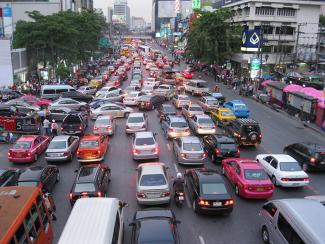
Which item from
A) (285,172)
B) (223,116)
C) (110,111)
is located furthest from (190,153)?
(110,111)

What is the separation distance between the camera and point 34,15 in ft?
190

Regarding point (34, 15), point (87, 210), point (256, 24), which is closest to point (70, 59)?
point (34, 15)

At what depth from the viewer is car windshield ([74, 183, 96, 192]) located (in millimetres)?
15820

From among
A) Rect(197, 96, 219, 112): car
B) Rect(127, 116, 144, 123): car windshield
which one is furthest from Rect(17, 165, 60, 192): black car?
Rect(197, 96, 219, 112): car

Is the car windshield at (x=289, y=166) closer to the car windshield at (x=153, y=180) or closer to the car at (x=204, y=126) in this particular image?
the car windshield at (x=153, y=180)

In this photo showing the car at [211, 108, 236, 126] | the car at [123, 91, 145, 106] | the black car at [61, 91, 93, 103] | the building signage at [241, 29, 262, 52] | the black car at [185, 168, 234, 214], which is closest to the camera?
the black car at [185, 168, 234, 214]

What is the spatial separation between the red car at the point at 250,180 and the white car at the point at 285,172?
5.16 ft

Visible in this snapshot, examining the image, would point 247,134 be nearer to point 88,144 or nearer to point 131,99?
point 88,144

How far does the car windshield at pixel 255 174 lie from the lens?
17297 mm

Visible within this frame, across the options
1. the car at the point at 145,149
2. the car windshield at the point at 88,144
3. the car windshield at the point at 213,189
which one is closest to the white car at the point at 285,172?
the car windshield at the point at 213,189

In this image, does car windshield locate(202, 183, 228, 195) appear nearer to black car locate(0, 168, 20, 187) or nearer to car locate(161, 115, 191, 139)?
black car locate(0, 168, 20, 187)

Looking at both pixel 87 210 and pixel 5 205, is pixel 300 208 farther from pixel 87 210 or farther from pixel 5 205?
pixel 5 205

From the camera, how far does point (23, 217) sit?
9789 mm

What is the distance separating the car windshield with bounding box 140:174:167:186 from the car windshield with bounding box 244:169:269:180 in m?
3.92
